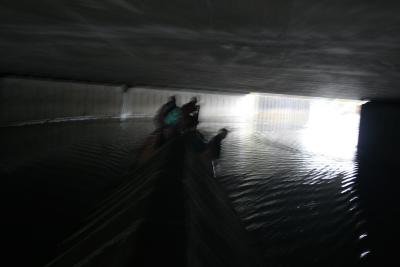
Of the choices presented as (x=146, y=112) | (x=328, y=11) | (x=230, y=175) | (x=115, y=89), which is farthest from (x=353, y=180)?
(x=146, y=112)

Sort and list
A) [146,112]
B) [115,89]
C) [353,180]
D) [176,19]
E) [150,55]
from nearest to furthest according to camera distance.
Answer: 1. [176,19]
2. [150,55]
3. [353,180]
4. [115,89]
5. [146,112]

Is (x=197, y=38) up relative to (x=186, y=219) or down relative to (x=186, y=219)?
up

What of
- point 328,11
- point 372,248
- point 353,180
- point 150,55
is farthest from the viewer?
point 353,180

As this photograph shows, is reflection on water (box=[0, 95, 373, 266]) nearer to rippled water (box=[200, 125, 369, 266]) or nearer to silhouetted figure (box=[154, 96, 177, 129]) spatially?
rippled water (box=[200, 125, 369, 266])

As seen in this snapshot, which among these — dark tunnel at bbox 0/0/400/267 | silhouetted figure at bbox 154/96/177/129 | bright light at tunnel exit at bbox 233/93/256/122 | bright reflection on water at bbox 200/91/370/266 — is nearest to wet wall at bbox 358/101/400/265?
dark tunnel at bbox 0/0/400/267

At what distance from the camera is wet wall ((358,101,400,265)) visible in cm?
466

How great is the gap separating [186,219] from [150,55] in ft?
13.7

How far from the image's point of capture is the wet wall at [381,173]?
4.66 meters

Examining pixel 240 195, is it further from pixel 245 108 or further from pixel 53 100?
pixel 245 108

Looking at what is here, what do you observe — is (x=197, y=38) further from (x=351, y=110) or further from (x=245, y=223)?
(x=351, y=110)

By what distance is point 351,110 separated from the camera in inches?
1676

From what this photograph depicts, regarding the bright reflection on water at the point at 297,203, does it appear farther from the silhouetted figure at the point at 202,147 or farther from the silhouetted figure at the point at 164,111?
the silhouetted figure at the point at 164,111

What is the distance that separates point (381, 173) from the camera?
379 inches

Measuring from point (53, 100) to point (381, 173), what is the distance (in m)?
12.8
